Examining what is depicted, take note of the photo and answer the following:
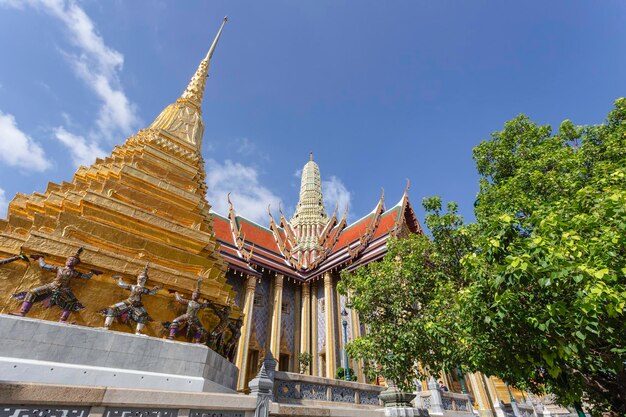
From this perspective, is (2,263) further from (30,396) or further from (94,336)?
(30,396)

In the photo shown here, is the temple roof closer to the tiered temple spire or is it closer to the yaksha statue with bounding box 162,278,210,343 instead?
the tiered temple spire

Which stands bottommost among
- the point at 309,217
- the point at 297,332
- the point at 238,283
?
the point at 297,332

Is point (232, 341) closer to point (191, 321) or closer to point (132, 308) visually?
point (191, 321)

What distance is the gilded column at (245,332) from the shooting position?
14.7 meters

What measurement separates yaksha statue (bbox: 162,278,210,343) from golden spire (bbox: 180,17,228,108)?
1015 centimetres

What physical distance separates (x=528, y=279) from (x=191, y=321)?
6426 millimetres

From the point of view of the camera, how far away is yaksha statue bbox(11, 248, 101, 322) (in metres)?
5.60

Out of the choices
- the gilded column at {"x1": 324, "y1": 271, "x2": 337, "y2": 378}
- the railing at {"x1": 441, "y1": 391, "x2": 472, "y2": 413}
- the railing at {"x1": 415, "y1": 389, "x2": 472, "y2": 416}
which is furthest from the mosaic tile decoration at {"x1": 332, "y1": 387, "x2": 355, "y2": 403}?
the gilded column at {"x1": 324, "y1": 271, "x2": 337, "y2": 378}

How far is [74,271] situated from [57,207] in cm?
197

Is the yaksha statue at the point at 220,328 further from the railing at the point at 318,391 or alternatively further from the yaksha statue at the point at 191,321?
the railing at the point at 318,391

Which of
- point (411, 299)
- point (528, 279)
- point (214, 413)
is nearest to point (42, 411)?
point (214, 413)

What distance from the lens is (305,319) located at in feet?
62.0

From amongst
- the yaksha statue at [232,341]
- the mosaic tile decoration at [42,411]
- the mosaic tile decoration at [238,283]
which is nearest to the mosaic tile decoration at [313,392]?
the yaksha statue at [232,341]

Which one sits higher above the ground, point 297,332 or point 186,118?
point 186,118
